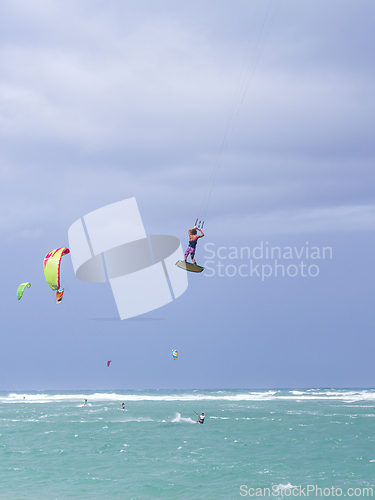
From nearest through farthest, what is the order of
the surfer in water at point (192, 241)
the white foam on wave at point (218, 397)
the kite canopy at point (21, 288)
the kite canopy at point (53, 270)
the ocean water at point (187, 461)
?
the ocean water at point (187, 461)
the surfer in water at point (192, 241)
the kite canopy at point (53, 270)
the kite canopy at point (21, 288)
the white foam on wave at point (218, 397)

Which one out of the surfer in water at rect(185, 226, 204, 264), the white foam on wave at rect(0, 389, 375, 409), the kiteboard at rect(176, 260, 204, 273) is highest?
the surfer in water at rect(185, 226, 204, 264)

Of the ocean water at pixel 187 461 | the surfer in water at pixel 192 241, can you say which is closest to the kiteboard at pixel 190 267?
the surfer in water at pixel 192 241

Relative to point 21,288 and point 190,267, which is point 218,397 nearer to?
point 21,288

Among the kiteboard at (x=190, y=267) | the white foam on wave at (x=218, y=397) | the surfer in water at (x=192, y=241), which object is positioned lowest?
the white foam on wave at (x=218, y=397)

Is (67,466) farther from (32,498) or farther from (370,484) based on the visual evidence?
(370,484)

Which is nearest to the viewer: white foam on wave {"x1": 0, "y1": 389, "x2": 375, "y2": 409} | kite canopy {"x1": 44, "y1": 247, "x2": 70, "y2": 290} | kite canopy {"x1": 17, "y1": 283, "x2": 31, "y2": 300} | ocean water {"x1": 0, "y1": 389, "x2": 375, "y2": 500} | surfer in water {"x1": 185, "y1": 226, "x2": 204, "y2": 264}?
ocean water {"x1": 0, "y1": 389, "x2": 375, "y2": 500}

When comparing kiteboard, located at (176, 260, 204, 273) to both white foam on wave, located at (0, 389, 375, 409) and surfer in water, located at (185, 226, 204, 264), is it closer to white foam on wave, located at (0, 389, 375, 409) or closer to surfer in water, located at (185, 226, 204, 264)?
surfer in water, located at (185, 226, 204, 264)

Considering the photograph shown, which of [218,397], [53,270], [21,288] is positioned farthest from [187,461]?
[218,397]

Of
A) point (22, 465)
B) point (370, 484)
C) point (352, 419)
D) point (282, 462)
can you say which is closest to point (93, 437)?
point (22, 465)

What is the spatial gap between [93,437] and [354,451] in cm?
1343

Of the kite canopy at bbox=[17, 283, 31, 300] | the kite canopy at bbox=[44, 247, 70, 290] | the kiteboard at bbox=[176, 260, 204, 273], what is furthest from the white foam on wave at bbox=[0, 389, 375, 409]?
the kiteboard at bbox=[176, 260, 204, 273]

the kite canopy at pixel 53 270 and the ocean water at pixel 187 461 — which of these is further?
the kite canopy at pixel 53 270

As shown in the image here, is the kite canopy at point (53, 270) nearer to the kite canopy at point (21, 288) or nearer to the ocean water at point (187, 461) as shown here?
the kite canopy at point (21, 288)

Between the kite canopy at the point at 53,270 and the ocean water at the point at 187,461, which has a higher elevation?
the kite canopy at the point at 53,270
